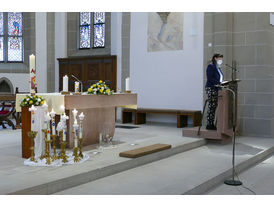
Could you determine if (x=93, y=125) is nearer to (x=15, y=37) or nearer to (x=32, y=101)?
(x=32, y=101)

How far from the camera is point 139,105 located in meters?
11.2

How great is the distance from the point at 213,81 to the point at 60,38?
7227mm

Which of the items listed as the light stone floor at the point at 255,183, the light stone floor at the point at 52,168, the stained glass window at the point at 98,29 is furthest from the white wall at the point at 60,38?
the light stone floor at the point at 255,183

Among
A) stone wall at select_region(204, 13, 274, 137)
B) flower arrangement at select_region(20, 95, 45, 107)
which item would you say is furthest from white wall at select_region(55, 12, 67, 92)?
flower arrangement at select_region(20, 95, 45, 107)

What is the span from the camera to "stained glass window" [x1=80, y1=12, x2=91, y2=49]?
13.1 metres

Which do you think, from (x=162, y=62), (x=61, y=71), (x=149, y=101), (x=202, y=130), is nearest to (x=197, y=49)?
(x=162, y=62)

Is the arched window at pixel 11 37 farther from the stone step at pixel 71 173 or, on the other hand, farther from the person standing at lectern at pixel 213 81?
the stone step at pixel 71 173

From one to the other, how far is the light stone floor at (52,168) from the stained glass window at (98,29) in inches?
184

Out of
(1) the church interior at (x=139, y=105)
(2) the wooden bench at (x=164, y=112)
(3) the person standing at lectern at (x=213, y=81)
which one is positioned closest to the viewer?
(1) the church interior at (x=139, y=105)

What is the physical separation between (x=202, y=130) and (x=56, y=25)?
24.7ft

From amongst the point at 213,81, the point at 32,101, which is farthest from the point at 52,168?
the point at 213,81

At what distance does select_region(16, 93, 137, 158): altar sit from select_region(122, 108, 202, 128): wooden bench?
109 inches

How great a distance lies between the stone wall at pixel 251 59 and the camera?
8852 mm
